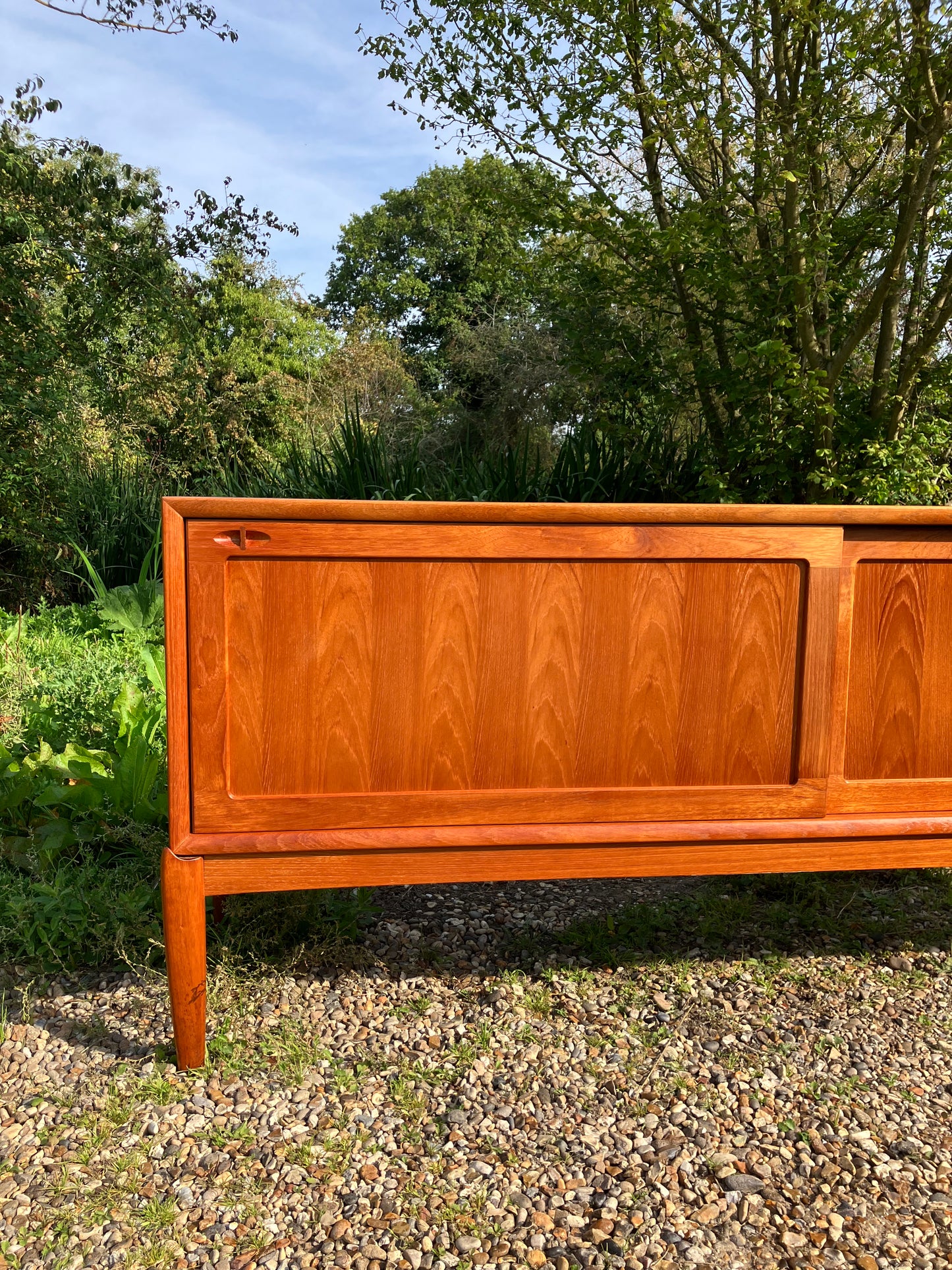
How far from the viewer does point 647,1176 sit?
5.32 feet

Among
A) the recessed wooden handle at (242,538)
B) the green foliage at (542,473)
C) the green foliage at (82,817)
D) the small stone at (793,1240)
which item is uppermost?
the green foliage at (542,473)

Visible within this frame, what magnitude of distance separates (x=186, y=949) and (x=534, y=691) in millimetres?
871

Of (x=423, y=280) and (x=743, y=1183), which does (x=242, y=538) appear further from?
(x=423, y=280)

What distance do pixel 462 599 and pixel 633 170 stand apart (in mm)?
3611

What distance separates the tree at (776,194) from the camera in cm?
356

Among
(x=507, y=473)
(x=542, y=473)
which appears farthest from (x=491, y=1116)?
(x=542, y=473)

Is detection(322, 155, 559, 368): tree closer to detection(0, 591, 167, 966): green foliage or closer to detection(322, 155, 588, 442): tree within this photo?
detection(322, 155, 588, 442): tree

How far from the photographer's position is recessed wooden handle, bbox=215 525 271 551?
68.8 inches

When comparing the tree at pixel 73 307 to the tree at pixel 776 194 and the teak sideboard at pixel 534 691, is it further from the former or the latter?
the teak sideboard at pixel 534 691

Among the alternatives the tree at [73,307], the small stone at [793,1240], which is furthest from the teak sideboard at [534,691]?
the tree at [73,307]

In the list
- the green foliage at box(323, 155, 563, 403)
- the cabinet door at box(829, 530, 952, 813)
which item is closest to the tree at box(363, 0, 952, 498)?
the cabinet door at box(829, 530, 952, 813)

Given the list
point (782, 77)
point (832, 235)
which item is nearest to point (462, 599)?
point (832, 235)

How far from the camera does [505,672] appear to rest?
1878 mm

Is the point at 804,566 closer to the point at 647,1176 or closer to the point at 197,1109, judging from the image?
the point at 647,1176
